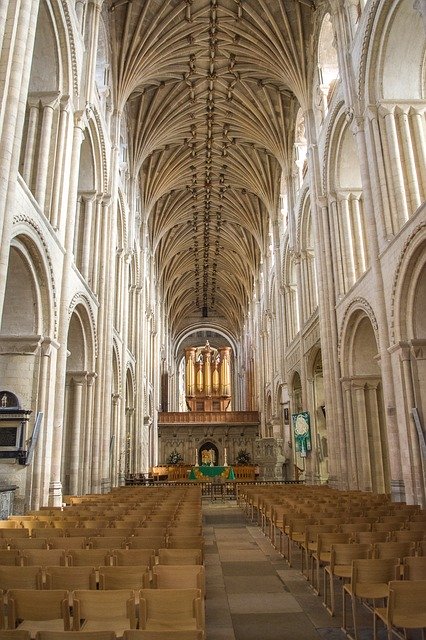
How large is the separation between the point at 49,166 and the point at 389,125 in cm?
870

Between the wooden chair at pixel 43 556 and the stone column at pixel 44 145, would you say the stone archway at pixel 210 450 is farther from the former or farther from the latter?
the wooden chair at pixel 43 556

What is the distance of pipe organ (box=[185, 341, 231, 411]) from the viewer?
148 ft

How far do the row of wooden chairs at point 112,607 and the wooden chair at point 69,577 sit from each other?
531 mm

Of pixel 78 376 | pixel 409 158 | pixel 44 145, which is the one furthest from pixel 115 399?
pixel 409 158

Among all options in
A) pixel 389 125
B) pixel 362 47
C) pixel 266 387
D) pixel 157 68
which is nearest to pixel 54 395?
pixel 389 125

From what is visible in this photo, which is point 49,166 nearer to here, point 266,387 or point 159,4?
point 159,4

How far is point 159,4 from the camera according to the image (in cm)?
1980

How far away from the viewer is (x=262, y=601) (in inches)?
220

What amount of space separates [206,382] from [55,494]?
34.7m

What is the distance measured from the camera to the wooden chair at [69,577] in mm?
4031

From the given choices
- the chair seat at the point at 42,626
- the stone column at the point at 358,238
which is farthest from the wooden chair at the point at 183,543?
the stone column at the point at 358,238

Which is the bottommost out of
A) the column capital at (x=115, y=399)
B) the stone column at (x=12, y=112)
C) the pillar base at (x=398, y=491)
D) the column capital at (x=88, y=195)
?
the pillar base at (x=398, y=491)

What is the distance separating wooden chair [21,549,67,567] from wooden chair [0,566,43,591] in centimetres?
58

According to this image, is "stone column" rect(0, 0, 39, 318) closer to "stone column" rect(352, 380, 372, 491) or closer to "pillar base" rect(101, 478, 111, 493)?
"pillar base" rect(101, 478, 111, 493)
